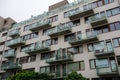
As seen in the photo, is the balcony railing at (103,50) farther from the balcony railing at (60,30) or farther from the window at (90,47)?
the balcony railing at (60,30)

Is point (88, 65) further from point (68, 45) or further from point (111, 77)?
point (68, 45)

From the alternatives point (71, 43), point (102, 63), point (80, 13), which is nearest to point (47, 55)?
point (71, 43)

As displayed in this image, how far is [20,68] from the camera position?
33844mm

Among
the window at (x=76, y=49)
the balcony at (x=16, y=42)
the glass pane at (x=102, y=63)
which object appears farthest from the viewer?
the balcony at (x=16, y=42)

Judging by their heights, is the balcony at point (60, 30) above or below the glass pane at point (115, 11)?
below

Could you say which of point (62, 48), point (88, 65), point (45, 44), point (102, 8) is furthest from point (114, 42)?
point (45, 44)

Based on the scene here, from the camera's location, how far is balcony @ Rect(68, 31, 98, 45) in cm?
2653

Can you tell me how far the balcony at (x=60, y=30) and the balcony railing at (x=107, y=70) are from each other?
10.5 m

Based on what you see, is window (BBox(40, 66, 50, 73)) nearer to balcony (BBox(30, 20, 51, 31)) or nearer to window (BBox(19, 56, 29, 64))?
window (BBox(19, 56, 29, 64))

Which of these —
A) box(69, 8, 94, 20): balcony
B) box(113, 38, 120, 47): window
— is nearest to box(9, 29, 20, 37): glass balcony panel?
box(69, 8, 94, 20): balcony

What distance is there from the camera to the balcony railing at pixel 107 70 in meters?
22.0

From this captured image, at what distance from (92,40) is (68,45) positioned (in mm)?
4990

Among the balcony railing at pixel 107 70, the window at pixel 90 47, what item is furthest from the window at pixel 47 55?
the balcony railing at pixel 107 70

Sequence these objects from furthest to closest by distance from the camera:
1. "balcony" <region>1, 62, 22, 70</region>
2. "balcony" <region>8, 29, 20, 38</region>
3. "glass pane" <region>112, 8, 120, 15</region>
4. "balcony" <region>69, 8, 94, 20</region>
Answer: "balcony" <region>8, 29, 20, 38</region>, "balcony" <region>1, 62, 22, 70</region>, "balcony" <region>69, 8, 94, 20</region>, "glass pane" <region>112, 8, 120, 15</region>
